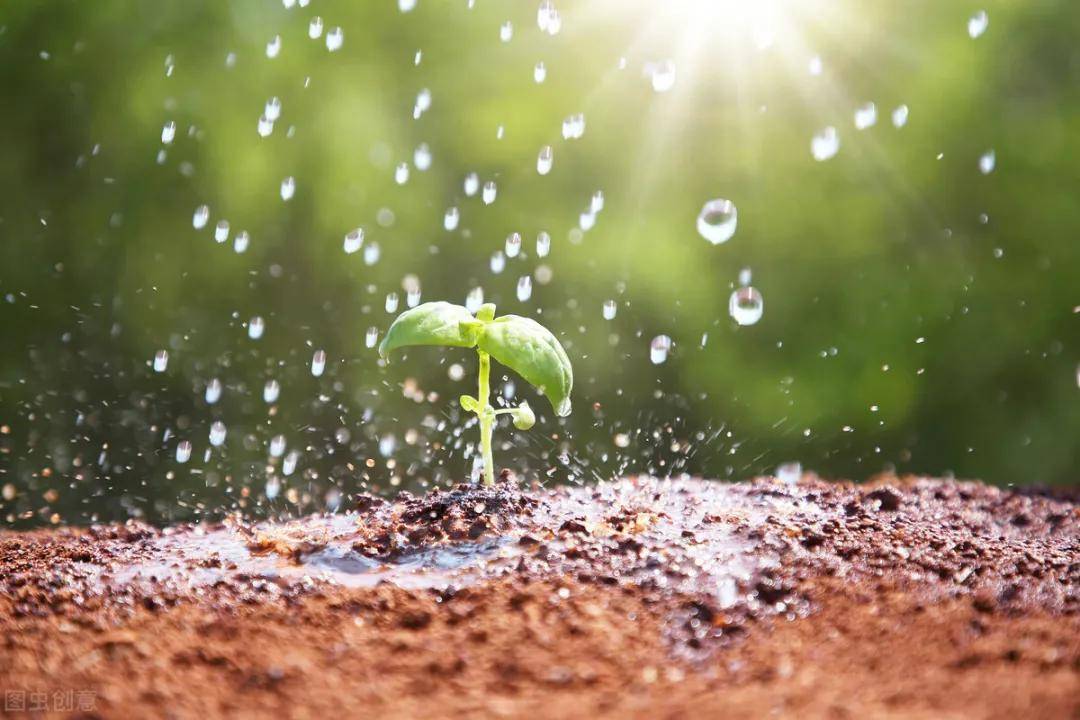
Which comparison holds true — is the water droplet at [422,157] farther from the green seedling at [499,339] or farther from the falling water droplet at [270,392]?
the green seedling at [499,339]

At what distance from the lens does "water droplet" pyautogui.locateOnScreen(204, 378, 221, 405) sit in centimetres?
482

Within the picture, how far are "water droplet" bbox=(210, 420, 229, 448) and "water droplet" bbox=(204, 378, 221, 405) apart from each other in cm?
11

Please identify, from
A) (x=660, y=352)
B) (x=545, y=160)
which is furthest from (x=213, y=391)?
(x=660, y=352)

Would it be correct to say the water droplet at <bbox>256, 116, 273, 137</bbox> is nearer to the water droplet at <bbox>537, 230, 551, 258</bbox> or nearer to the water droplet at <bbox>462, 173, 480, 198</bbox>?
the water droplet at <bbox>462, 173, 480, 198</bbox>

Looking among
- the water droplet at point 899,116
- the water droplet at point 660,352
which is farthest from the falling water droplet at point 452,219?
the water droplet at point 899,116

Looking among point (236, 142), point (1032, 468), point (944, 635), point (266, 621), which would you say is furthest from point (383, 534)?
point (1032, 468)

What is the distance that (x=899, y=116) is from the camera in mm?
4777

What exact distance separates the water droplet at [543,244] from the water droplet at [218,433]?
1.76 meters

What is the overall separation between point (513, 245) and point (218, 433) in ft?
5.52

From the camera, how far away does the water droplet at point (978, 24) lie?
4691 millimetres

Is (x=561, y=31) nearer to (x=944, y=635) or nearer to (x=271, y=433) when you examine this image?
(x=271, y=433)

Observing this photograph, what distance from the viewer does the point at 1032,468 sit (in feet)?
15.4

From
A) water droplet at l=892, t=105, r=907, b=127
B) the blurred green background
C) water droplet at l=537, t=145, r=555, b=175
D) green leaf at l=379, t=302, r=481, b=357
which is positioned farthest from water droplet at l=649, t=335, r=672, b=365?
green leaf at l=379, t=302, r=481, b=357

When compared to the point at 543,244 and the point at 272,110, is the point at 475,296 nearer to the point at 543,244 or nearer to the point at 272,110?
the point at 543,244
